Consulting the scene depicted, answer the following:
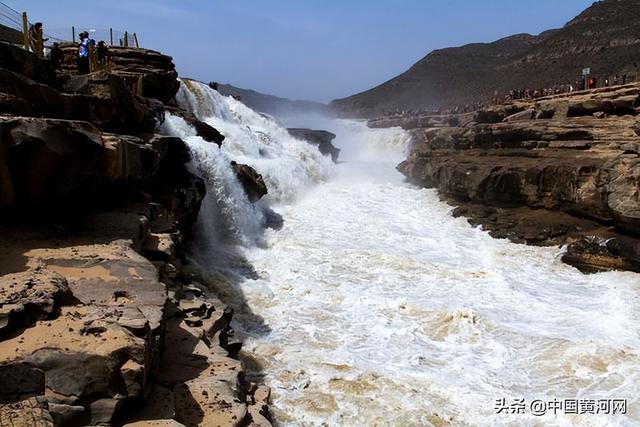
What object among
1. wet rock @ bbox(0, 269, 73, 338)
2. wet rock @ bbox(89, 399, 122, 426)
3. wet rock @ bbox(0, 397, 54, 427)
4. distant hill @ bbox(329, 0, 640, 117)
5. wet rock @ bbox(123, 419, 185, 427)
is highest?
distant hill @ bbox(329, 0, 640, 117)

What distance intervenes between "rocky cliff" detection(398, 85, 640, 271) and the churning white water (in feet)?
2.35

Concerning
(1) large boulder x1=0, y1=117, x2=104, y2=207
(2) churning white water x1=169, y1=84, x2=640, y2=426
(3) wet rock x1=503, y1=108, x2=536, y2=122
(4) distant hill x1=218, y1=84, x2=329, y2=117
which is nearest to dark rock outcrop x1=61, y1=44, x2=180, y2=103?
(2) churning white water x1=169, y1=84, x2=640, y2=426

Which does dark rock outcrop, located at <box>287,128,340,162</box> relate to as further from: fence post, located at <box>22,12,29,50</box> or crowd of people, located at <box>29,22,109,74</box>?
fence post, located at <box>22,12,29,50</box>

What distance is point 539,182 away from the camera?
48.1 feet

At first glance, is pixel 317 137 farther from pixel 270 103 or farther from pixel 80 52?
pixel 270 103

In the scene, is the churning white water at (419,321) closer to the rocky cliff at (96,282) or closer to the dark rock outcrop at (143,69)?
the rocky cliff at (96,282)

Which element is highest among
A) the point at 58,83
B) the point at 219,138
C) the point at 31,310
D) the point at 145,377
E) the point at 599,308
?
the point at 58,83

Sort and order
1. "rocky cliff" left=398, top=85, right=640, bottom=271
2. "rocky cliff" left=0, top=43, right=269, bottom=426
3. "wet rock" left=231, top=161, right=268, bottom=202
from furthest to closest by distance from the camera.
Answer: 1. "wet rock" left=231, top=161, right=268, bottom=202
2. "rocky cliff" left=398, top=85, right=640, bottom=271
3. "rocky cliff" left=0, top=43, right=269, bottom=426

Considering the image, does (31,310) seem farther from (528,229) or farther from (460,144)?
(460,144)

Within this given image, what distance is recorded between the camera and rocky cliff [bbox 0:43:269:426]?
4242 millimetres

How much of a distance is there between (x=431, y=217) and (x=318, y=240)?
16.5 ft

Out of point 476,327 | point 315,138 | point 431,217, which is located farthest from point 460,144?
point 476,327

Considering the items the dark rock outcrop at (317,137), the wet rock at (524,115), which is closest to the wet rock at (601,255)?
the wet rock at (524,115)

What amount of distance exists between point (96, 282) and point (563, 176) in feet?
39.8
